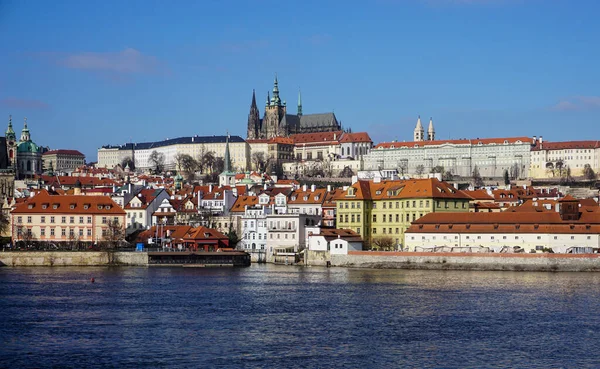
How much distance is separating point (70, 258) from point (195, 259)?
25.1ft

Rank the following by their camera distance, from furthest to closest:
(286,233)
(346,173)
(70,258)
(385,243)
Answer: (346,173) → (286,233) → (385,243) → (70,258)

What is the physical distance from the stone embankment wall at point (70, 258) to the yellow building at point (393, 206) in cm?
1515

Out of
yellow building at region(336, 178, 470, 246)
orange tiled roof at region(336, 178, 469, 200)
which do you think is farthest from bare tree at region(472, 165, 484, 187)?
yellow building at region(336, 178, 470, 246)

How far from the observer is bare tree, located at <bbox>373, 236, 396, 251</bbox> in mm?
72000

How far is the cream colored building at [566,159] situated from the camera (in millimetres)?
183438

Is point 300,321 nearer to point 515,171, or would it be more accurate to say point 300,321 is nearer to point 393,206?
point 393,206

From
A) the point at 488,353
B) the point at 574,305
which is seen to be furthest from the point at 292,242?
the point at 488,353

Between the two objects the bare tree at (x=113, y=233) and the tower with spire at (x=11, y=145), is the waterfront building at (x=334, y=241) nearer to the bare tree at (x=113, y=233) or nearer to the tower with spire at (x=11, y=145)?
the bare tree at (x=113, y=233)

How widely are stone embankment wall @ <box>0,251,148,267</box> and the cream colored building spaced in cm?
12613

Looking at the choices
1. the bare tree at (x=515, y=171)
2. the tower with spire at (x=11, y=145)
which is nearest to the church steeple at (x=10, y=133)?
the tower with spire at (x=11, y=145)

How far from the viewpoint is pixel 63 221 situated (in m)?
73.8

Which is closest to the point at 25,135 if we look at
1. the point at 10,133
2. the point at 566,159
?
the point at 10,133

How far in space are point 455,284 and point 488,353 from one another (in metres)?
20.4

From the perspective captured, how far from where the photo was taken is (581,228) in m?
63.8
